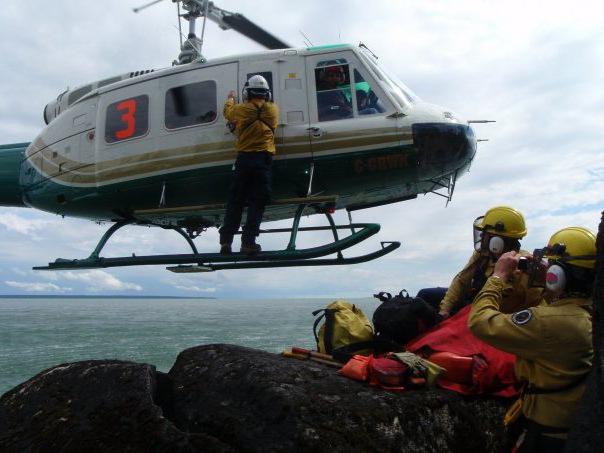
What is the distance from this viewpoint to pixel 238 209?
7.42 metres

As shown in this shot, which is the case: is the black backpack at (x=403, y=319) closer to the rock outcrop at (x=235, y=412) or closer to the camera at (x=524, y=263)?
the rock outcrop at (x=235, y=412)

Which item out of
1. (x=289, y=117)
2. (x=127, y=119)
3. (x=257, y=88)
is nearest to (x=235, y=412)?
(x=257, y=88)

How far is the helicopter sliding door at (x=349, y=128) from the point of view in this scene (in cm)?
740

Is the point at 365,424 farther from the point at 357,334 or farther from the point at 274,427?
the point at 357,334

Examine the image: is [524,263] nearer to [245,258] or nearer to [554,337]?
[554,337]

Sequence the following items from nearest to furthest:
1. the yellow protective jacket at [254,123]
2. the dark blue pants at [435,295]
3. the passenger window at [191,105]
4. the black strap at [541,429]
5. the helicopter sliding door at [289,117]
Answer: the black strap at [541,429]
the dark blue pants at [435,295]
the yellow protective jacket at [254,123]
the helicopter sliding door at [289,117]
the passenger window at [191,105]

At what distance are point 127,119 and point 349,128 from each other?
3474 mm

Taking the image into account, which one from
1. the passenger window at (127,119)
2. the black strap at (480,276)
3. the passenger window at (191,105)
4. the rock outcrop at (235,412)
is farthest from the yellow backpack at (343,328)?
the passenger window at (127,119)

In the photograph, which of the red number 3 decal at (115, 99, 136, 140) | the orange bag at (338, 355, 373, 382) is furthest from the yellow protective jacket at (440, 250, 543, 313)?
the red number 3 decal at (115, 99, 136, 140)

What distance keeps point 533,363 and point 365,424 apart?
1254mm

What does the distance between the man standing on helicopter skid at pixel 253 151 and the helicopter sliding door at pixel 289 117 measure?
0.31 meters

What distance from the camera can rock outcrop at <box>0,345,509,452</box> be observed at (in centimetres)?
389

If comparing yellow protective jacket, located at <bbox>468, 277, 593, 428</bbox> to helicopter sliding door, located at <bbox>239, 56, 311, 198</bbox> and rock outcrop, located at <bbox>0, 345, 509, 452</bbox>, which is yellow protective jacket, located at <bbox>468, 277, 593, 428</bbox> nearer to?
rock outcrop, located at <bbox>0, 345, 509, 452</bbox>

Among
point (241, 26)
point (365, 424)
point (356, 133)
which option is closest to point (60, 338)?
point (241, 26)
